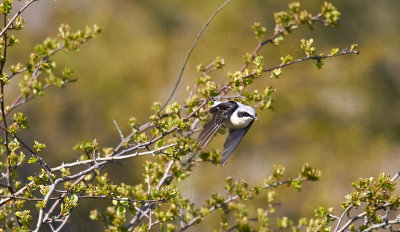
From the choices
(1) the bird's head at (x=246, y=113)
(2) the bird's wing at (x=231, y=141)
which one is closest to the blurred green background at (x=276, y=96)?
(2) the bird's wing at (x=231, y=141)

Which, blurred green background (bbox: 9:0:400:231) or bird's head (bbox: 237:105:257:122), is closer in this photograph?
bird's head (bbox: 237:105:257:122)

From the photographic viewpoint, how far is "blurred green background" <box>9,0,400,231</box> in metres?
9.83

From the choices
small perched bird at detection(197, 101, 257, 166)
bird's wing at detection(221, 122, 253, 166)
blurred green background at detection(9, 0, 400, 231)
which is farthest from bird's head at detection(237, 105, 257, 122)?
blurred green background at detection(9, 0, 400, 231)

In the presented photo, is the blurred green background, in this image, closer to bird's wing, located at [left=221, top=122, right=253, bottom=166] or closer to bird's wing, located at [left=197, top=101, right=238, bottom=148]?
bird's wing, located at [left=221, top=122, right=253, bottom=166]

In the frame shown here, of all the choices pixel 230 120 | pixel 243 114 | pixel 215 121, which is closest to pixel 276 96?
pixel 230 120

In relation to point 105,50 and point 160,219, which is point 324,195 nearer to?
point 105,50

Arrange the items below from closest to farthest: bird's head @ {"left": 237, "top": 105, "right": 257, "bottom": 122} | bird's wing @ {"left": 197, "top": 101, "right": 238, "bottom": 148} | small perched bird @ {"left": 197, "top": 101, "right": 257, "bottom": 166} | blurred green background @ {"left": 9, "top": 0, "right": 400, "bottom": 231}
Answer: bird's wing @ {"left": 197, "top": 101, "right": 238, "bottom": 148} → small perched bird @ {"left": 197, "top": 101, "right": 257, "bottom": 166} → bird's head @ {"left": 237, "top": 105, "right": 257, "bottom": 122} → blurred green background @ {"left": 9, "top": 0, "right": 400, "bottom": 231}

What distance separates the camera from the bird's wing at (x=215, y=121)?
3502 millimetres

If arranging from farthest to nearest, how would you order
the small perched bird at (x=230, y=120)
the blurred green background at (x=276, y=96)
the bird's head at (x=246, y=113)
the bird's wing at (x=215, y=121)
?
1. the blurred green background at (x=276, y=96)
2. the bird's head at (x=246, y=113)
3. the small perched bird at (x=230, y=120)
4. the bird's wing at (x=215, y=121)

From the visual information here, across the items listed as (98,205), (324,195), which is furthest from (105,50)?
(324,195)

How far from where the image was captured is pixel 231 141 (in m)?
3.93

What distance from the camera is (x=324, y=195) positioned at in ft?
31.2

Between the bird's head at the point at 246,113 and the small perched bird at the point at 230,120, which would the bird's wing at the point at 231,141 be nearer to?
the small perched bird at the point at 230,120

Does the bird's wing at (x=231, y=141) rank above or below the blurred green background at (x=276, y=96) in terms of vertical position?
below
